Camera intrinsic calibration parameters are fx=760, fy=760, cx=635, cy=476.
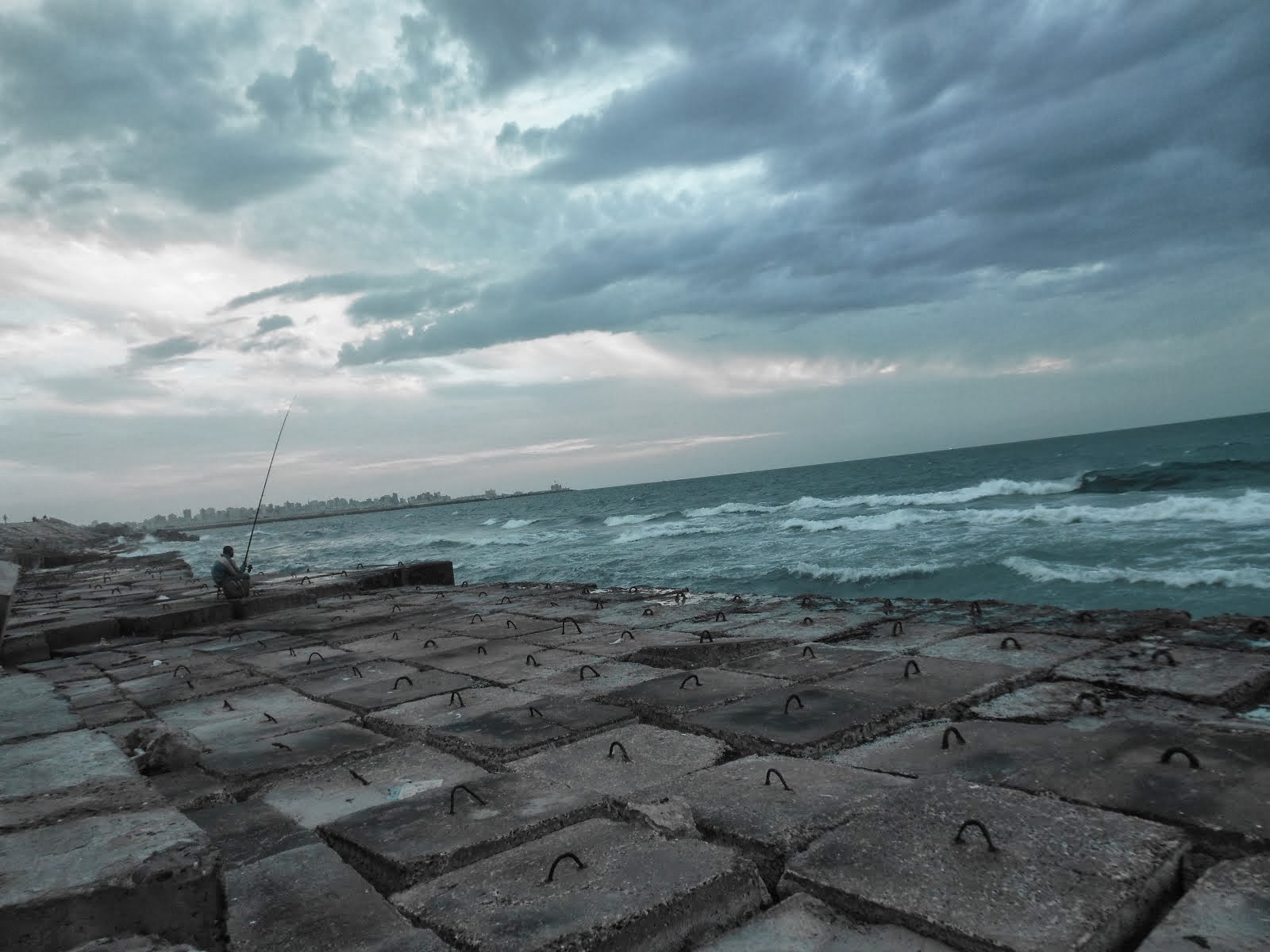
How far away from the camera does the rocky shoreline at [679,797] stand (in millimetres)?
1941

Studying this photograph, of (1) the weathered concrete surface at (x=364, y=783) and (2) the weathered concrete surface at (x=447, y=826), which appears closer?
(2) the weathered concrete surface at (x=447, y=826)

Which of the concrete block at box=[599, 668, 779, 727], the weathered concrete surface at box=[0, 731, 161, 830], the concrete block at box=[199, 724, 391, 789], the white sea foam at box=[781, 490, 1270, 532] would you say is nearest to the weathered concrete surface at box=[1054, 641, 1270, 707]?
the concrete block at box=[599, 668, 779, 727]

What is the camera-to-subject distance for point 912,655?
15.5ft

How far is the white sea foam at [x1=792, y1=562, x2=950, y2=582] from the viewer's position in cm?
1544

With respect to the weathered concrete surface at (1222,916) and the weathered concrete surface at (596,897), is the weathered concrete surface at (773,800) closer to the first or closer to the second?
the weathered concrete surface at (596,897)

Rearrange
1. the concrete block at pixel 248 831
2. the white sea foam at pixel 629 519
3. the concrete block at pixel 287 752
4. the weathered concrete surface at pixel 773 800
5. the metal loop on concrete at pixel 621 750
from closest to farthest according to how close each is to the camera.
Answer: the weathered concrete surface at pixel 773 800 < the concrete block at pixel 248 831 < the metal loop on concrete at pixel 621 750 < the concrete block at pixel 287 752 < the white sea foam at pixel 629 519

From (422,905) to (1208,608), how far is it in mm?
11862

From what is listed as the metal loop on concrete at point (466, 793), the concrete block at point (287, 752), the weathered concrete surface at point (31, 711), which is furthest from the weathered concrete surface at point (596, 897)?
the weathered concrete surface at point (31, 711)

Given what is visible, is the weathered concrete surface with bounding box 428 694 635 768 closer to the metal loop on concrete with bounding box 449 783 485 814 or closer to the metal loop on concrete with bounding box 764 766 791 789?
the metal loop on concrete with bounding box 449 783 485 814

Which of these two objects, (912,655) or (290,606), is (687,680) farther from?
(290,606)

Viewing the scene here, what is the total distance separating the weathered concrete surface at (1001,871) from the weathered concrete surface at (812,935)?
34mm

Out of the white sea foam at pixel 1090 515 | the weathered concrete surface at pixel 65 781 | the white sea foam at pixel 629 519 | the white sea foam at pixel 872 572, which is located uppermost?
the weathered concrete surface at pixel 65 781

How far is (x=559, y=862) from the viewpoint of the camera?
221cm

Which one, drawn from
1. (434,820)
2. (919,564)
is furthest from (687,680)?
(919,564)
